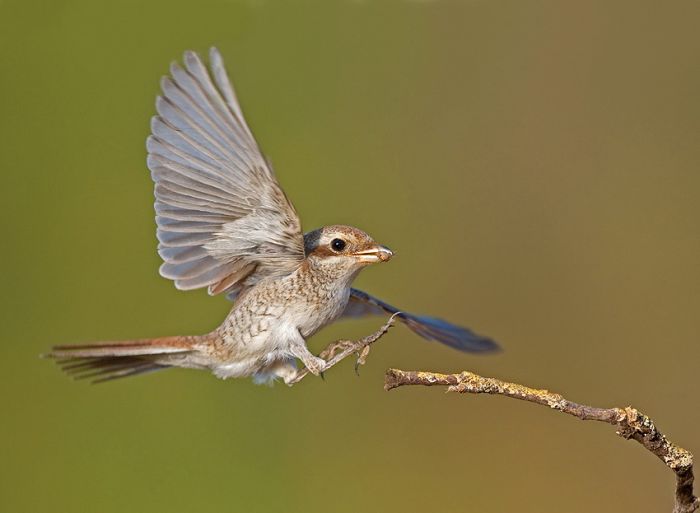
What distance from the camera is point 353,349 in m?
2.33

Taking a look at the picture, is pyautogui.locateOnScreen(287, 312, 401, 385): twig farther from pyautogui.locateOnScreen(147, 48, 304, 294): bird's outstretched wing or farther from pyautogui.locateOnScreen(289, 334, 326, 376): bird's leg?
pyautogui.locateOnScreen(147, 48, 304, 294): bird's outstretched wing

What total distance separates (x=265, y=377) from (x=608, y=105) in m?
3.83

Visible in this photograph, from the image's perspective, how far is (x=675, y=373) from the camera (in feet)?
15.9

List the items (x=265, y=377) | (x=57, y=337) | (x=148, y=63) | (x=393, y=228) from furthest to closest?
(x=148, y=63) < (x=393, y=228) < (x=57, y=337) < (x=265, y=377)

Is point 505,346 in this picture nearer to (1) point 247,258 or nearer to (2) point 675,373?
(2) point 675,373

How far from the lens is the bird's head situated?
8.61ft

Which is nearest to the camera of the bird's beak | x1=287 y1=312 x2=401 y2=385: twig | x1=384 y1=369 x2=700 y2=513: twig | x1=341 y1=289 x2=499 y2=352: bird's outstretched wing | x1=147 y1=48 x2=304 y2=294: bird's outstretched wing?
x1=384 y1=369 x2=700 y2=513: twig

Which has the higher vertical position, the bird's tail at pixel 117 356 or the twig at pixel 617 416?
the twig at pixel 617 416

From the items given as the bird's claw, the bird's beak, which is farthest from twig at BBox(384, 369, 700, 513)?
the bird's beak

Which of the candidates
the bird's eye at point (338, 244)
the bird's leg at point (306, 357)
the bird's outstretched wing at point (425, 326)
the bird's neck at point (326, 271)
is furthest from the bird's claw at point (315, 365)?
the bird's outstretched wing at point (425, 326)

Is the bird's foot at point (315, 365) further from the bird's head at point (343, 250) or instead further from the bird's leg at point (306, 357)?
the bird's head at point (343, 250)

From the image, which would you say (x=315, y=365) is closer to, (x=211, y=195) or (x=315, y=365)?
(x=315, y=365)

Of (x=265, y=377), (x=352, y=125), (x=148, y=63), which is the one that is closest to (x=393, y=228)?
(x=352, y=125)

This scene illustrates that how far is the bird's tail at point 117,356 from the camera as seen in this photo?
8.76 feet
